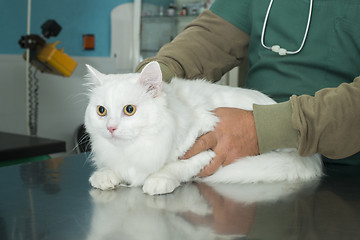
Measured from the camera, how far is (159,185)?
90 cm

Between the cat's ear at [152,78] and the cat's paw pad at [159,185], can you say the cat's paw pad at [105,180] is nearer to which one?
the cat's paw pad at [159,185]

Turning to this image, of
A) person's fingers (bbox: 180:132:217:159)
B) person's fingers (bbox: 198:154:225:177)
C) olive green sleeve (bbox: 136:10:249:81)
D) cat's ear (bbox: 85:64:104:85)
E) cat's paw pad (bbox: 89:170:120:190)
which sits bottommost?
cat's paw pad (bbox: 89:170:120:190)

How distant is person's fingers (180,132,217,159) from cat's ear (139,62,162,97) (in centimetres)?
17

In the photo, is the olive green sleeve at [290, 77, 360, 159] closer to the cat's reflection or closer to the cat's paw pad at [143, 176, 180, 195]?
the cat's reflection

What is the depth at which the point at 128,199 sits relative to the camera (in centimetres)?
86

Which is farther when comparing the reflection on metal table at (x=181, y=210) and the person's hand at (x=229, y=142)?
the person's hand at (x=229, y=142)

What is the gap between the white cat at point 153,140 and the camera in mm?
942

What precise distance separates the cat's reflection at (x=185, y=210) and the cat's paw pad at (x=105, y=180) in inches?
0.9

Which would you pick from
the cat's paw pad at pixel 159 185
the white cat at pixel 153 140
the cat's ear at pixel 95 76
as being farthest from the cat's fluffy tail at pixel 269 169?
the cat's ear at pixel 95 76

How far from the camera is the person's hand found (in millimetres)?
1013

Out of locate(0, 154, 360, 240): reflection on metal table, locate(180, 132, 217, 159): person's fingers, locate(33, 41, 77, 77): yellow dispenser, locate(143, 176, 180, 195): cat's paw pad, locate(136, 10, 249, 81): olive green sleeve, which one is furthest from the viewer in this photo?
locate(33, 41, 77, 77): yellow dispenser

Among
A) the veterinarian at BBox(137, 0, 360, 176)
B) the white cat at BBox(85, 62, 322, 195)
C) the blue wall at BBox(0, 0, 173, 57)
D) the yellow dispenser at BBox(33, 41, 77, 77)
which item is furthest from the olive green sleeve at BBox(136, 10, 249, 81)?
the blue wall at BBox(0, 0, 173, 57)

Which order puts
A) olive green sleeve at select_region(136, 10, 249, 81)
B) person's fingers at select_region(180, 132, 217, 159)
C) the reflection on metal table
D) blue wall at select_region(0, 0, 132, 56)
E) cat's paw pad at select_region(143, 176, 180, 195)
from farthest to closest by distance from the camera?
blue wall at select_region(0, 0, 132, 56) < olive green sleeve at select_region(136, 10, 249, 81) < person's fingers at select_region(180, 132, 217, 159) < cat's paw pad at select_region(143, 176, 180, 195) < the reflection on metal table

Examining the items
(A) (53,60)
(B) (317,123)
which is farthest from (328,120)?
(A) (53,60)
